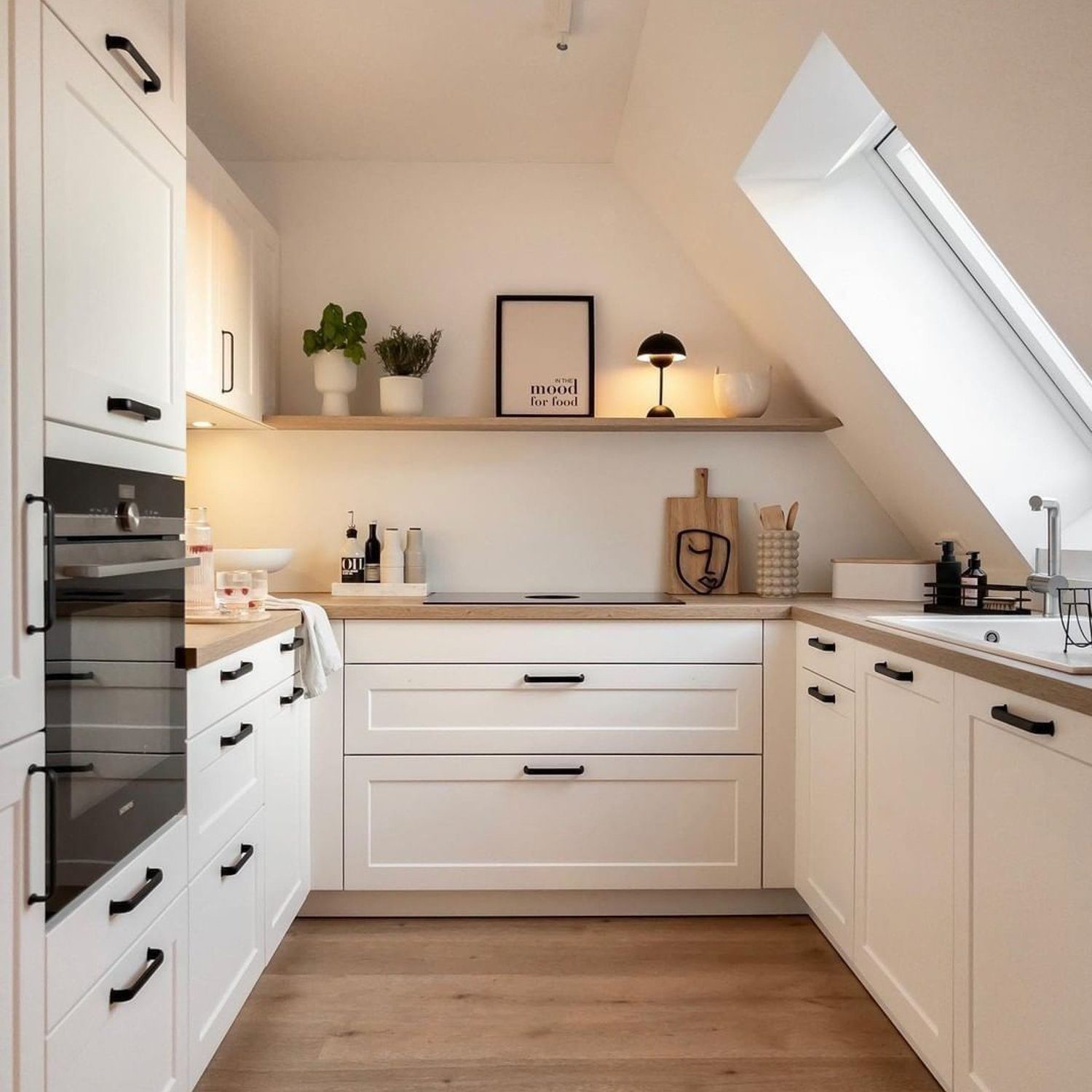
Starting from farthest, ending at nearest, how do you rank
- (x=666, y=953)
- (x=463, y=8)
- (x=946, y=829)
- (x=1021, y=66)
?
(x=666, y=953), (x=463, y=8), (x=946, y=829), (x=1021, y=66)

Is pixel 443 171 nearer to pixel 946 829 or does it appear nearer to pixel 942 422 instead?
pixel 942 422

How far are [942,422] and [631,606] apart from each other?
101 centimetres

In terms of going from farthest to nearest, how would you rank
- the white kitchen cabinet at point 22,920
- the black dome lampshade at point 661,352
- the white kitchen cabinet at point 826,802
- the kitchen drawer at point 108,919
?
the black dome lampshade at point 661,352 < the white kitchen cabinet at point 826,802 < the kitchen drawer at point 108,919 < the white kitchen cabinet at point 22,920

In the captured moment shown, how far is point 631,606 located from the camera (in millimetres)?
2734

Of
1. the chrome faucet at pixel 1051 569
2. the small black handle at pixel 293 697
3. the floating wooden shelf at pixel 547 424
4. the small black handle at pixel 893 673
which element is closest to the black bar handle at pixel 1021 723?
the small black handle at pixel 893 673

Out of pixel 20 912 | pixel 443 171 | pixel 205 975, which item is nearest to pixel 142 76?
pixel 20 912

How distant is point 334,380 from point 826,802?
203cm

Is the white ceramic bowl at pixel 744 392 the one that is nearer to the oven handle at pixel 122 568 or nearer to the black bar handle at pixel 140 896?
the oven handle at pixel 122 568

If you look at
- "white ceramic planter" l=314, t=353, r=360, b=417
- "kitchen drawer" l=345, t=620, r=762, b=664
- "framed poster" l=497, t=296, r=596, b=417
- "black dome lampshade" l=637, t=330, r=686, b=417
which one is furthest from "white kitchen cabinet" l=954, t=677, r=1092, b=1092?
"white ceramic planter" l=314, t=353, r=360, b=417

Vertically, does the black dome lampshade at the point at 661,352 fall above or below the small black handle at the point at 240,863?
above

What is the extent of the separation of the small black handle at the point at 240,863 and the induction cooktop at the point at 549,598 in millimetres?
946

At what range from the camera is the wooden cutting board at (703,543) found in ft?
10.8

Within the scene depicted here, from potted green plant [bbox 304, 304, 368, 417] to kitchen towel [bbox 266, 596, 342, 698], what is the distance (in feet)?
2.77

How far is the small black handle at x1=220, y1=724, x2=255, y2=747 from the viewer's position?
6.16 feet
